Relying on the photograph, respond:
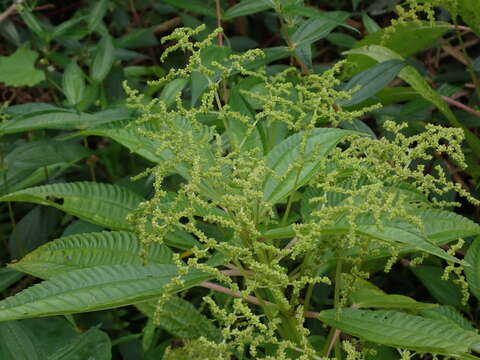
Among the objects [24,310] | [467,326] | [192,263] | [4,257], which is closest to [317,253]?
[192,263]

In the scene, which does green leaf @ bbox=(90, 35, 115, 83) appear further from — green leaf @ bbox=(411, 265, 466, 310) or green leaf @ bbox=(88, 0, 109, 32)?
green leaf @ bbox=(411, 265, 466, 310)

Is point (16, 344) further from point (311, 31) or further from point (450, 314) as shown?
point (311, 31)

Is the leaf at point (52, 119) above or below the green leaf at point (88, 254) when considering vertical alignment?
above

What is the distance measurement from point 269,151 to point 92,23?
3.61 feet

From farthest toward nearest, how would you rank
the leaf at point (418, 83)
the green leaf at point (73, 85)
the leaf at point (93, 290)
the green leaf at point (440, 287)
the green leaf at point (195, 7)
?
the green leaf at point (195, 7) < the green leaf at point (73, 85) < the leaf at point (418, 83) < the green leaf at point (440, 287) < the leaf at point (93, 290)

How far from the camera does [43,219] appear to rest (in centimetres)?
191

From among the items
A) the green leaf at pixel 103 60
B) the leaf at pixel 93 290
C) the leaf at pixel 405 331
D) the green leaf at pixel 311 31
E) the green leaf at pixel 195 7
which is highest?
the green leaf at pixel 195 7

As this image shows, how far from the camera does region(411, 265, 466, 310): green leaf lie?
147cm

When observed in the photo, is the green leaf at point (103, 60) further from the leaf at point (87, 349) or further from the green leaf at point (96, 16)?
the leaf at point (87, 349)

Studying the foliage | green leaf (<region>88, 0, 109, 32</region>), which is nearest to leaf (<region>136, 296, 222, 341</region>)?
the foliage

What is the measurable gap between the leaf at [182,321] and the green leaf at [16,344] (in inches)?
9.1

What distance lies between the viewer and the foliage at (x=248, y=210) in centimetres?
104

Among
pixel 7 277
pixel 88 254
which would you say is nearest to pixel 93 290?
pixel 88 254

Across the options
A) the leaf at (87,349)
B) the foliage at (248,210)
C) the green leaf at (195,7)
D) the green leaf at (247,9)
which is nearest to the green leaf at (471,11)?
the foliage at (248,210)
